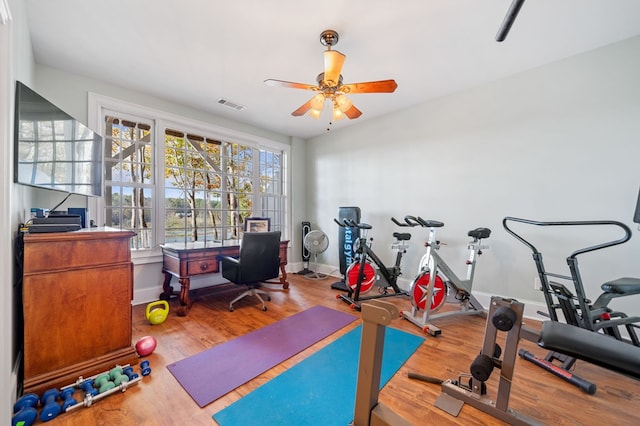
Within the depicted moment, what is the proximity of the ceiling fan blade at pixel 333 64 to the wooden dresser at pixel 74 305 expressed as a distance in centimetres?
211

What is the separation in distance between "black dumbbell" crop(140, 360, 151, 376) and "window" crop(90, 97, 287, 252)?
6.26ft

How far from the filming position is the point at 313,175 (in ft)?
17.2

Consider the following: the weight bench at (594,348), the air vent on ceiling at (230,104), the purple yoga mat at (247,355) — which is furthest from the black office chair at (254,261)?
the weight bench at (594,348)

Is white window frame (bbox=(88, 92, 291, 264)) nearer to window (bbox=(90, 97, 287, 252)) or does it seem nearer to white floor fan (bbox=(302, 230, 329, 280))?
window (bbox=(90, 97, 287, 252))

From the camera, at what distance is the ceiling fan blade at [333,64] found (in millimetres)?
2047

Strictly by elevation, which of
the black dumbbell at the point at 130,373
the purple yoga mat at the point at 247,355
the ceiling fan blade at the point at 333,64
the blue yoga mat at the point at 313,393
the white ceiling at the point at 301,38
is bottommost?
the purple yoga mat at the point at 247,355

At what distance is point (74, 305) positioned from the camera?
170 cm

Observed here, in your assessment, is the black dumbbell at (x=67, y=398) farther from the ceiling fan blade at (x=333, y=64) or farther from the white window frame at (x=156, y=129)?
the ceiling fan blade at (x=333, y=64)

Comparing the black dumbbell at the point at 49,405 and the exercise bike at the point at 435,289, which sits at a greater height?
the exercise bike at the point at 435,289

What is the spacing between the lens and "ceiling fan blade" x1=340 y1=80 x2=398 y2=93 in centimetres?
219

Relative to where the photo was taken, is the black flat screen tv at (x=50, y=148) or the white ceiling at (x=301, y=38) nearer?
the black flat screen tv at (x=50, y=148)

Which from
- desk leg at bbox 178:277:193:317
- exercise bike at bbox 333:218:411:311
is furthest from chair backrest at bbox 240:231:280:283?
exercise bike at bbox 333:218:411:311

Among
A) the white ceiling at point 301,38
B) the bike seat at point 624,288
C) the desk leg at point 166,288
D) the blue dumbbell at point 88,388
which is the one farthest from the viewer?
the desk leg at point 166,288

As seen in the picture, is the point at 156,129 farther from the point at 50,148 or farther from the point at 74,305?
the point at 74,305
